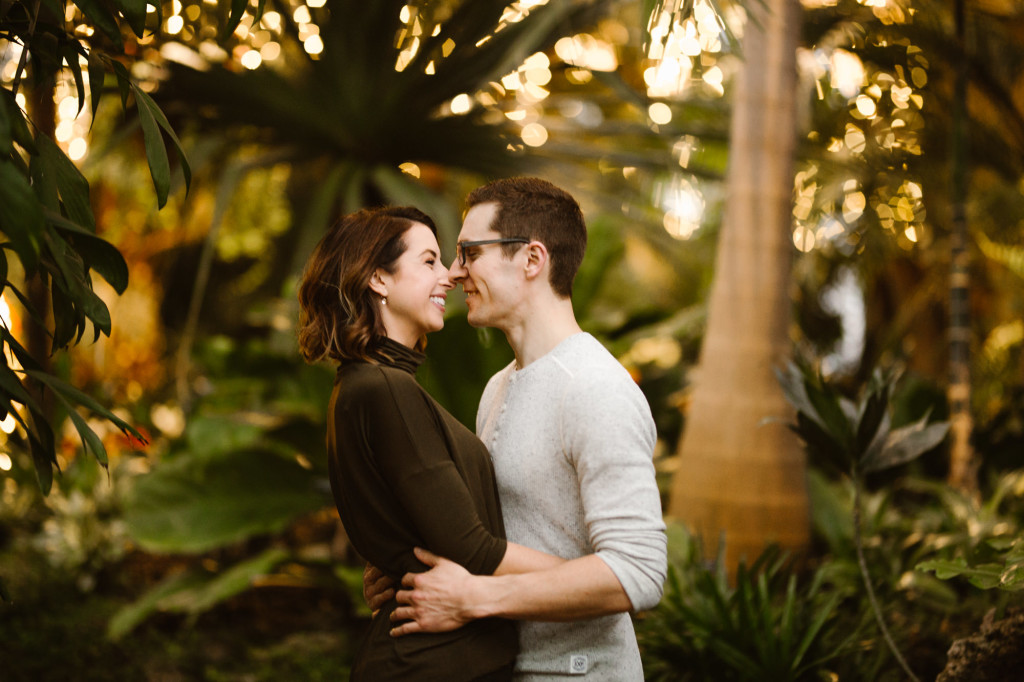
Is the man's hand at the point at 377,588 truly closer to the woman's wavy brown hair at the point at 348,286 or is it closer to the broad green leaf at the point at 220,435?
the woman's wavy brown hair at the point at 348,286

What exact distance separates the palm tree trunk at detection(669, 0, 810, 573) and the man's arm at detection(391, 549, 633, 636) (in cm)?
219

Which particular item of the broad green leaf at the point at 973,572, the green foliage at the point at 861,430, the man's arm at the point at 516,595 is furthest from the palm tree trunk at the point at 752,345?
the man's arm at the point at 516,595

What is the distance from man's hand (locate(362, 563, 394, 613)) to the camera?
1.48 metres

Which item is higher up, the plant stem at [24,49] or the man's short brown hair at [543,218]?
the plant stem at [24,49]

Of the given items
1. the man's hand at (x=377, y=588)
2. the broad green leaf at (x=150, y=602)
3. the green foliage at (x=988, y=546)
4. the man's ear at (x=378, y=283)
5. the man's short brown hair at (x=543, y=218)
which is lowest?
the broad green leaf at (x=150, y=602)

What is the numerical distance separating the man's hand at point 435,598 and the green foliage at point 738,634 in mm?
1486

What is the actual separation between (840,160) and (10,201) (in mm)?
4327

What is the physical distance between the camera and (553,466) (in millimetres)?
1466

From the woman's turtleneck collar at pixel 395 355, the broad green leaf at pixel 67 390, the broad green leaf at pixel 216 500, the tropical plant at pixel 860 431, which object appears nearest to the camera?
the broad green leaf at pixel 67 390

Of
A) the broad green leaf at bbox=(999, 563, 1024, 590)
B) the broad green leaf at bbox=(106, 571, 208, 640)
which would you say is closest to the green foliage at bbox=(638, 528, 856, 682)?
the broad green leaf at bbox=(999, 563, 1024, 590)

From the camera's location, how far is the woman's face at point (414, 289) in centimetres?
153

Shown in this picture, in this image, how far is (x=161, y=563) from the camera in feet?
17.9

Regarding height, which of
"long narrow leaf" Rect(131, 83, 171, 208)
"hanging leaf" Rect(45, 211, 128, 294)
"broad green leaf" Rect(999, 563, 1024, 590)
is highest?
"long narrow leaf" Rect(131, 83, 171, 208)

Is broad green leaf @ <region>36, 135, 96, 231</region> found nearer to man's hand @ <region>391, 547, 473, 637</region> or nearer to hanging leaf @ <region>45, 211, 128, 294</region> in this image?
hanging leaf @ <region>45, 211, 128, 294</region>
